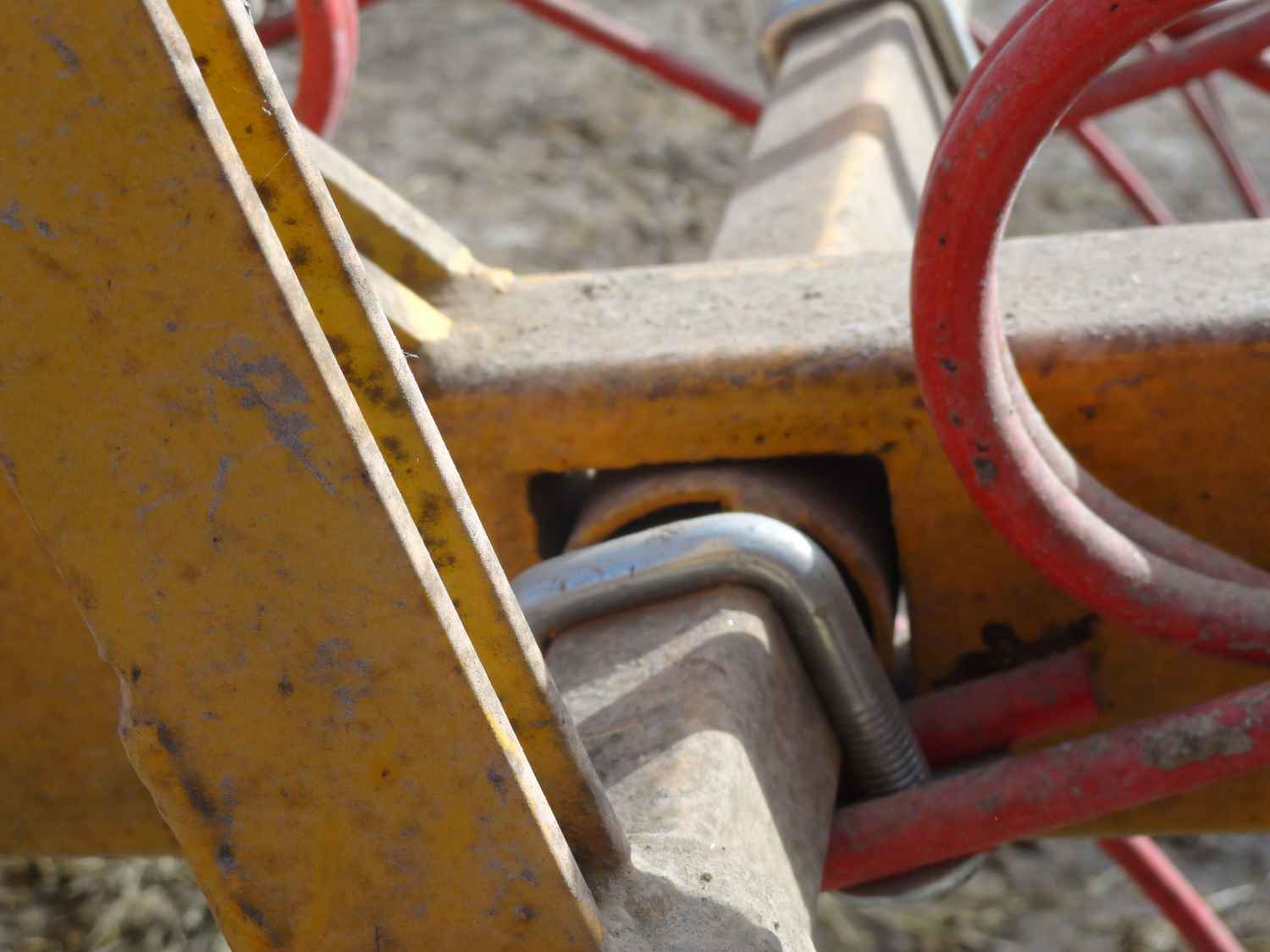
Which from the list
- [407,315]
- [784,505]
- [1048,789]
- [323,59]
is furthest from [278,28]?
[1048,789]

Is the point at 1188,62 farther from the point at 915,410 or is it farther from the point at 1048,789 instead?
the point at 1048,789

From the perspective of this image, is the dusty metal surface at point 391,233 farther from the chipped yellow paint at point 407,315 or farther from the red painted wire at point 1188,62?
the red painted wire at point 1188,62

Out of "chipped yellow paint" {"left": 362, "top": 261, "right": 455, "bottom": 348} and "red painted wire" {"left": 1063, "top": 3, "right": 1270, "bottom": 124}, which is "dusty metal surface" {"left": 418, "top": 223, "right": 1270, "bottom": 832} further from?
"red painted wire" {"left": 1063, "top": 3, "right": 1270, "bottom": 124}

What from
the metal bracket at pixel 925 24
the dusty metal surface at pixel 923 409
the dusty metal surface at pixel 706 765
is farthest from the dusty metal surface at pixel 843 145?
the dusty metal surface at pixel 706 765

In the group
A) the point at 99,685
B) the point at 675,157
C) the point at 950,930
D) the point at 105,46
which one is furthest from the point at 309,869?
the point at 675,157

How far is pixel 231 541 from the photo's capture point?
1.94 ft

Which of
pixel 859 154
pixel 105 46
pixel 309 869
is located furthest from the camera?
pixel 859 154

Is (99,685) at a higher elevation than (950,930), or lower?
higher

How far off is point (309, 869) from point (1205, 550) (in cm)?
61

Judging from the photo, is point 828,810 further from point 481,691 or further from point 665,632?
point 481,691

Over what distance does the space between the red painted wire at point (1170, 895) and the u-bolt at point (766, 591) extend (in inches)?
37.1

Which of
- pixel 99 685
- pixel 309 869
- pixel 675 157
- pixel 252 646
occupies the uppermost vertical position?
pixel 252 646

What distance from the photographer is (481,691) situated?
625mm

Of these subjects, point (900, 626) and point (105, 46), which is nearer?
point (105, 46)
